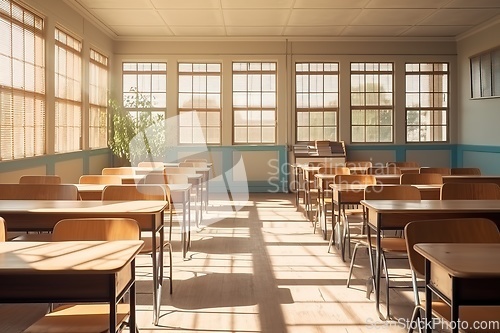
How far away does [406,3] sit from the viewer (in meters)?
9.47

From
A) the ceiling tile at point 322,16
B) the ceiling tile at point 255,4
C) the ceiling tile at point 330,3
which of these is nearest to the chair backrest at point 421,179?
the ceiling tile at point 330,3

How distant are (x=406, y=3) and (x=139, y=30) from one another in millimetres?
5365

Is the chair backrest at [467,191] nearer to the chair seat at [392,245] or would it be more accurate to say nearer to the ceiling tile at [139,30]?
the chair seat at [392,245]

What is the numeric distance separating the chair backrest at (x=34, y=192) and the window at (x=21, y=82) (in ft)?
6.77

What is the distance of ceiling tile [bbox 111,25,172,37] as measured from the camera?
11.5 m

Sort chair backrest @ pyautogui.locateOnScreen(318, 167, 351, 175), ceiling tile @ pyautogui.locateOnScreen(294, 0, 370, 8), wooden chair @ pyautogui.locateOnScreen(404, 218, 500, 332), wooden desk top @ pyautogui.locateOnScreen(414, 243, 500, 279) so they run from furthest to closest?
ceiling tile @ pyautogui.locateOnScreen(294, 0, 370, 8) < chair backrest @ pyautogui.locateOnScreen(318, 167, 351, 175) < wooden chair @ pyautogui.locateOnScreen(404, 218, 500, 332) < wooden desk top @ pyautogui.locateOnScreen(414, 243, 500, 279)

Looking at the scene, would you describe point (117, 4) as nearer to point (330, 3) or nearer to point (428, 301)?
point (330, 3)

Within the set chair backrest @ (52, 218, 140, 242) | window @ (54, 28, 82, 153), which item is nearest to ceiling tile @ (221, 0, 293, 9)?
window @ (54, 28, 82, 153)

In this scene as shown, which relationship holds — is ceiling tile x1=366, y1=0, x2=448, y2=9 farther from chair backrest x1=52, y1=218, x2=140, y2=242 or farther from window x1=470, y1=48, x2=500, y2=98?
chair backrest x1=52, y1=218, x2=140, y2=242

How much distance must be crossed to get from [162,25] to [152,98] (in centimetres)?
197

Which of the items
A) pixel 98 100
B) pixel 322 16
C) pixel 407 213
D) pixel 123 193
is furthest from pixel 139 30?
pixel 407 213

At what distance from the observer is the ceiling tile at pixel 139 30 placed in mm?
11461

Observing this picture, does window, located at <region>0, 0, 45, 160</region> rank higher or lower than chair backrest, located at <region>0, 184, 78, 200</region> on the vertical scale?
higher

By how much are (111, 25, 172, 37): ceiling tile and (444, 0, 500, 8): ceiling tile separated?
215 inches
